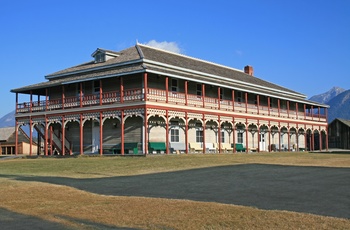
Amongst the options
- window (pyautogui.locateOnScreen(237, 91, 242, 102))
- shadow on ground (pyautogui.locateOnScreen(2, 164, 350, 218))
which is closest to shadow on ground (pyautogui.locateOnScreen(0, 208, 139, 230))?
shadow on ground (pyautogui.locateOnScreen(2, 164, 350, 218))

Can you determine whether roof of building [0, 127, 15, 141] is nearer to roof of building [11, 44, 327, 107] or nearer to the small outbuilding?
roof of building [11, 44, 327, 107]

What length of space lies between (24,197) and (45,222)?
13.8 feet

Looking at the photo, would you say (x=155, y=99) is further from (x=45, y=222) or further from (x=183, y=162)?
(x=45, y=222)

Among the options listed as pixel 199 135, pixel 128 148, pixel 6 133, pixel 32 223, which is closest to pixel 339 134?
pixel 199 135

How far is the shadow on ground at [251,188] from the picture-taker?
10.9 metres

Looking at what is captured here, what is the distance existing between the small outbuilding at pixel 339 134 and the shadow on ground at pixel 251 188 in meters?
47.5

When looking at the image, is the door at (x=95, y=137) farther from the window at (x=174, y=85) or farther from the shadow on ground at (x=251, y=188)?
the shadow on ground at (x=251, y=188)

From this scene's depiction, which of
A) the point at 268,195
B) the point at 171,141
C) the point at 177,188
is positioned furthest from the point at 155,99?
the point at 268,195

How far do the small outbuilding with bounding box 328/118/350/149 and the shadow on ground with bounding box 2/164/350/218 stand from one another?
4747cm

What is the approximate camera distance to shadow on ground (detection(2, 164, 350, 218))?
10883 millimetres

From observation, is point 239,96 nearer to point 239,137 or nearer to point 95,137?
point 239,137

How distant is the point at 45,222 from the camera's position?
9.19 m

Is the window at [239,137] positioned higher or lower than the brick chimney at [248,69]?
lower

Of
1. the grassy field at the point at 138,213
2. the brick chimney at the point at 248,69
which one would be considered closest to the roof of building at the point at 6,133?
the brick chimney at the point at 248,69
